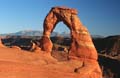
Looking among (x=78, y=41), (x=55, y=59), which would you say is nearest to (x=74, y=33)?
(x=78, y=41)

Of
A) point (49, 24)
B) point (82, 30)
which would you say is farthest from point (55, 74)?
point (49, 24)

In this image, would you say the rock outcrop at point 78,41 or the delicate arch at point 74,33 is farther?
the delicate arch at point 74,33

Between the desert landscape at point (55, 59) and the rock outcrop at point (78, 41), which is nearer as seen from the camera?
the desert landscape at point (55, 59)

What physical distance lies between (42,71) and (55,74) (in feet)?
4.15

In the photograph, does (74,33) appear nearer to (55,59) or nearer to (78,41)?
(78,41)

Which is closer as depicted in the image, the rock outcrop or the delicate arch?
the rock outcrop

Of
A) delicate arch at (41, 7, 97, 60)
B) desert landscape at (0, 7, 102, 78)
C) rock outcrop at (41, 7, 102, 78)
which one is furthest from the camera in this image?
delicate arch at (41, 7, 97, 60)

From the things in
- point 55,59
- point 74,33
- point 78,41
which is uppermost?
point 74,33

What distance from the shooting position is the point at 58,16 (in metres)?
39.2

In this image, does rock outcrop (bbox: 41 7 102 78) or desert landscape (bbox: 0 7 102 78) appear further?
rock outcrop (bbox: 41 7 102 78)

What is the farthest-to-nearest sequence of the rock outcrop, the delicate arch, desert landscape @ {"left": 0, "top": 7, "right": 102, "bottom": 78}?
the delicate arch
the rock outcrop
desert landscape @ {"left": 0, "top": 7, "right": 102, "bottom": 78}

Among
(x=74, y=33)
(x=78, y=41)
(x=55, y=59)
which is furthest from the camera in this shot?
(x=74, y=33)

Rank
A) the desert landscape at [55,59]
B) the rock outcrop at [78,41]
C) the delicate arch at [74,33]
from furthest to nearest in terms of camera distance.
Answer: the delicate arch at [74,33] < the rock outcrop at [78,41] < the desert landscape at [55,59]

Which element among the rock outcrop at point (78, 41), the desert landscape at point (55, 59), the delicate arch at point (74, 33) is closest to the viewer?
the desert landscape at point (55, 59)
